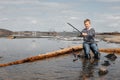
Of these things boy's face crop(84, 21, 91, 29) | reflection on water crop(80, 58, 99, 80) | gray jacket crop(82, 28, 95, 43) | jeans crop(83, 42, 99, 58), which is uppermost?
boy's face crop(84, 21, 91, 29)

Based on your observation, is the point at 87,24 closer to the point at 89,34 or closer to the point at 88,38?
the point at 89,34

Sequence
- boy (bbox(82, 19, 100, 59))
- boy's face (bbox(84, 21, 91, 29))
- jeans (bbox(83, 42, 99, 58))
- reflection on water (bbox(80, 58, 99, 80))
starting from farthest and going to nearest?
jeans (bbox(83, 42, 99, 58))
boy (bbox(82, 19, 100, 59))
boy's face (bbox(84, 21, 91, 29))
reflection on water (bbox(80, 58, 99, 80))

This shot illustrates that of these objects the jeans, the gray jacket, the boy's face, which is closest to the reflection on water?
the jeans

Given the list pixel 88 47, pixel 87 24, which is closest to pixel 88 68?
pixel 88 47

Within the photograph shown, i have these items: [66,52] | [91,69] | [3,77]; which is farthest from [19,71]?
[66,52]

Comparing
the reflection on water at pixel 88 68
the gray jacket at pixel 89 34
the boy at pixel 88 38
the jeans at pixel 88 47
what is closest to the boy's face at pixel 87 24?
the boy at pixel 88 38

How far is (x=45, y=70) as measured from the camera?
1609 cm

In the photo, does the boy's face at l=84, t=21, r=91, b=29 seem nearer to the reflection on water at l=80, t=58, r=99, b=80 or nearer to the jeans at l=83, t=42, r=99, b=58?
the jeans at l=83, t=42, r=99, b=58

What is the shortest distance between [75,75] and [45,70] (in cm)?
232

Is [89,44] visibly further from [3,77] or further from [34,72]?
[3,77]

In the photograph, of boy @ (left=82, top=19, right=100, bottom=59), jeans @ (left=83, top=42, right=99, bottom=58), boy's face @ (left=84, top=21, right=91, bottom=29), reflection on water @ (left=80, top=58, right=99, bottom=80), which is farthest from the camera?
jeans @ (left=83, top=42, right=99, bottom=58)

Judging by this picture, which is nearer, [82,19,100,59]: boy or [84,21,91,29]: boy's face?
[84,21,91,29]: boy's face

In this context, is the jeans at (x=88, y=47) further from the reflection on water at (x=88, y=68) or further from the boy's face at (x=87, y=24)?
the boy's face at (x=87, y=24)

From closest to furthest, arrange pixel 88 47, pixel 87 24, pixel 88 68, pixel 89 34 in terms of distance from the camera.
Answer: pixel 88 68 → pixel 87 24 → pixel 89 34 → pixel 88 47
